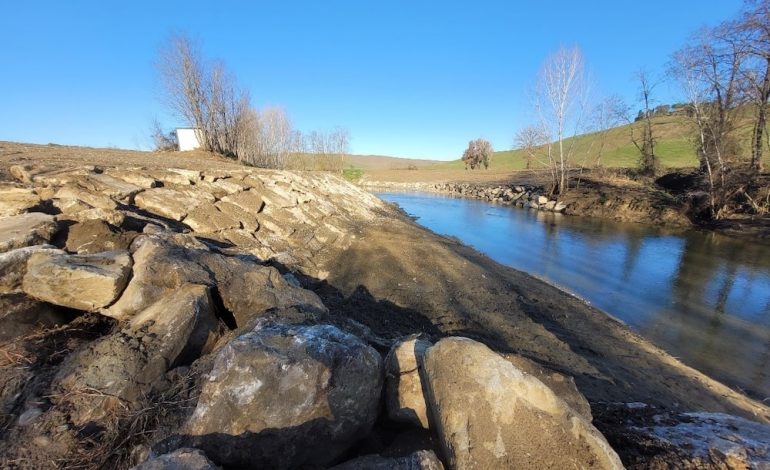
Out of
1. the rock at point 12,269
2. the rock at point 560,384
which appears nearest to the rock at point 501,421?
the rock at point 560,384

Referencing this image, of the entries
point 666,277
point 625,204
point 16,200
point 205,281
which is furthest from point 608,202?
point 16,200

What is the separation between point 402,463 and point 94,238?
4.87 meters

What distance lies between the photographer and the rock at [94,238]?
15.0ft

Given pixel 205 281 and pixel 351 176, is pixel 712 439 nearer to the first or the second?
pixel 205 281

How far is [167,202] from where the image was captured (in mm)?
7895

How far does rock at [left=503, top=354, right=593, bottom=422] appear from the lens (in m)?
2.85

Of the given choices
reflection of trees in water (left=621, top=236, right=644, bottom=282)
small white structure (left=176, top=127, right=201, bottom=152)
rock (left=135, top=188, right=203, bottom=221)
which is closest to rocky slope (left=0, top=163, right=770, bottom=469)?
Answer: rock (left=135, top=188, right=203, bottom=221)

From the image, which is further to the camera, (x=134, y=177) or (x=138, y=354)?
(x=134, y=177)

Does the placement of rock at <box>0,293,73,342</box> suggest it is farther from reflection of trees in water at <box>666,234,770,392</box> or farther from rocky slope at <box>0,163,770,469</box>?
reflection of trees in water at <box>666,234,770,392</box>

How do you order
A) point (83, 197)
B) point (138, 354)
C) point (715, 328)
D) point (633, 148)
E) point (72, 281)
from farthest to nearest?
point (633, 148) < point (715, 328) < point (83, 197) < point (72, 281) < point (138, 354)

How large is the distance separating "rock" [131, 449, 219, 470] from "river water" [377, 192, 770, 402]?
26.4 feet

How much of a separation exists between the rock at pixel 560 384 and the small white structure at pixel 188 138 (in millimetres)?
25500

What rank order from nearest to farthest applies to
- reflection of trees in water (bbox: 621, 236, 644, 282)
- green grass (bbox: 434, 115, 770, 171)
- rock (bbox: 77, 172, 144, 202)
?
rock (bbox: 77, 172, 144, 202), reflection of trees in water (bbox: 621, 236, 644, 282), green grass (bbox: 434, 115, 770, 171)

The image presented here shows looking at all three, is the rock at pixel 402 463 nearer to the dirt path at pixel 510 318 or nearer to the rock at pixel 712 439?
the rock at pixel 712 439
